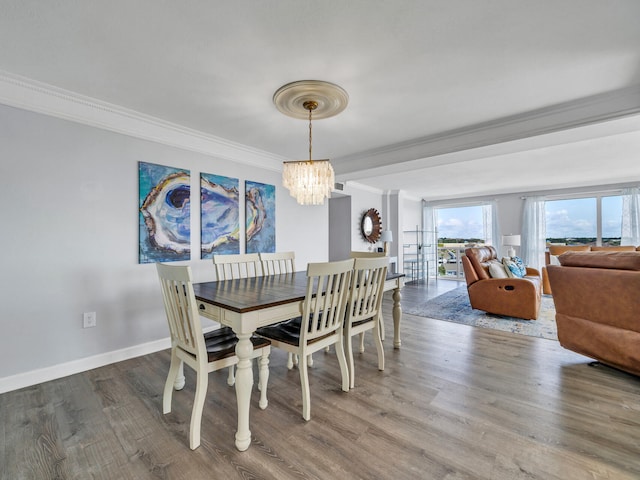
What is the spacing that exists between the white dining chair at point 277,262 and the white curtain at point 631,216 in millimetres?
6670

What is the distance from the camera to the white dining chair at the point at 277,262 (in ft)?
9.65

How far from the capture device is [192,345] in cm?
163

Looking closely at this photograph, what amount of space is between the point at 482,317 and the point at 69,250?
4679 millimetres

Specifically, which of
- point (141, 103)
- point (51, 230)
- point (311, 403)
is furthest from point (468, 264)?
point (51, 230)

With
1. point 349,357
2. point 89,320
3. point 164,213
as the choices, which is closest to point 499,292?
point 349,357

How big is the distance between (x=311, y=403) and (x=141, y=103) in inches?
109

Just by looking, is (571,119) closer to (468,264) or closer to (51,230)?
(468,264)

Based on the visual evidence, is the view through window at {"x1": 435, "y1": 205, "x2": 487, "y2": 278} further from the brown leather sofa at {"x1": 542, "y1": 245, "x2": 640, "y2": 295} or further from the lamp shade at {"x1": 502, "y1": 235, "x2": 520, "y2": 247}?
the brown leather sofa at {"x1": 542, "y1": 245, "x2": 640, "y2": 295}

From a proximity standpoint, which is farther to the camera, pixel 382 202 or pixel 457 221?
pixel 457 221

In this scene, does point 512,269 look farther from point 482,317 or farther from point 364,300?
point 364,300

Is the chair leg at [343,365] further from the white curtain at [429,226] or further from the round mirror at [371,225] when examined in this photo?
the white curtain at [429,226]

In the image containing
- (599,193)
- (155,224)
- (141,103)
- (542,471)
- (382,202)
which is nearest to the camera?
(542,471)

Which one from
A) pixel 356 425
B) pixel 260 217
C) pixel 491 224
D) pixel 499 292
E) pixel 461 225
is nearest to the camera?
pixel 356 425

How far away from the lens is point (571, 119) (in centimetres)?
259
